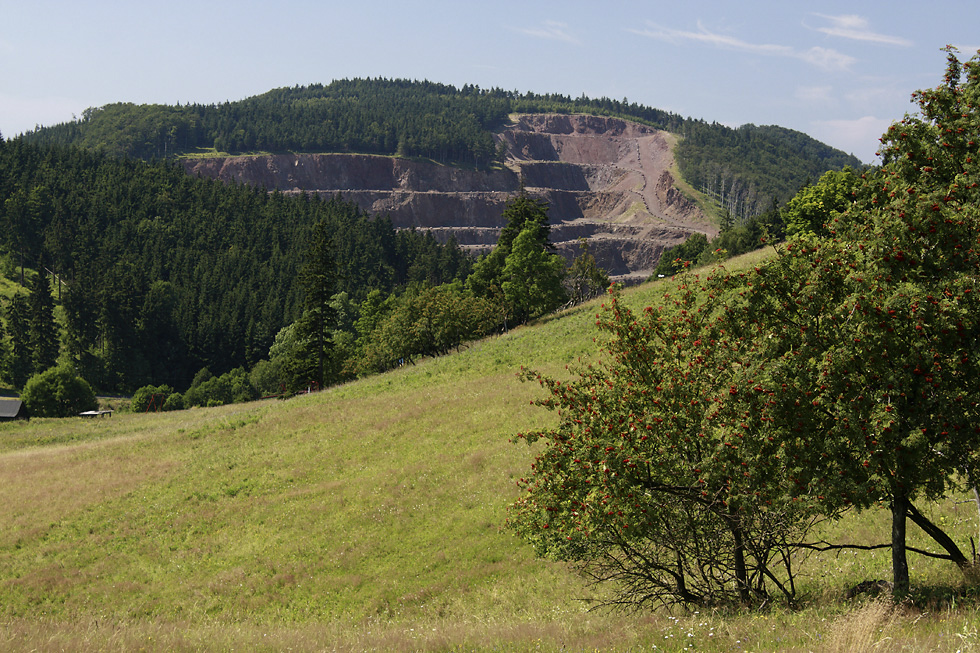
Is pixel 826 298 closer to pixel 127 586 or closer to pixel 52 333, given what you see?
pixel 127 586

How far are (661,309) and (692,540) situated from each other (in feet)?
15.4

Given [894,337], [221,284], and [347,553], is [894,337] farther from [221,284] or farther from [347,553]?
[221,284]

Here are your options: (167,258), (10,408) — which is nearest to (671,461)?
(10,408)

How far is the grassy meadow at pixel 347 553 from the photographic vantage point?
11258mm

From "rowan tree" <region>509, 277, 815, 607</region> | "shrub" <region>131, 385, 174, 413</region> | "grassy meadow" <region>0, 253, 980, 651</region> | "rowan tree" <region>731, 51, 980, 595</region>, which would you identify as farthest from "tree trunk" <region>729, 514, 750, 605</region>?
"shrub" <region>131, 385, 174, 413</region>

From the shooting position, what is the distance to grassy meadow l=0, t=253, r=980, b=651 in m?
11.3

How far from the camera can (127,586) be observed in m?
22.7

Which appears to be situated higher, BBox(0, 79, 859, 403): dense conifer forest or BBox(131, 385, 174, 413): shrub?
BBox(0, 79, 859, 403): dense conifer forest

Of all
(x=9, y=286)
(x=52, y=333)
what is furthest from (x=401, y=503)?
(x=9, y=286)

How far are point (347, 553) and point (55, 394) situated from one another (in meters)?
94.9

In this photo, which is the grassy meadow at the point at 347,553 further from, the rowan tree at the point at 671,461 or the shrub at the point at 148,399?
the shrub at the point at 148,399

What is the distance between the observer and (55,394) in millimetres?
97875

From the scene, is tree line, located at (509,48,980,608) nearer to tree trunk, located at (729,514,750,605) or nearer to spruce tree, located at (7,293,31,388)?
tree trunk, located at (729,514,750,605)

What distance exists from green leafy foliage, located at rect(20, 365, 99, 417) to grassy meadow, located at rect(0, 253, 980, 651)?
205 feet
